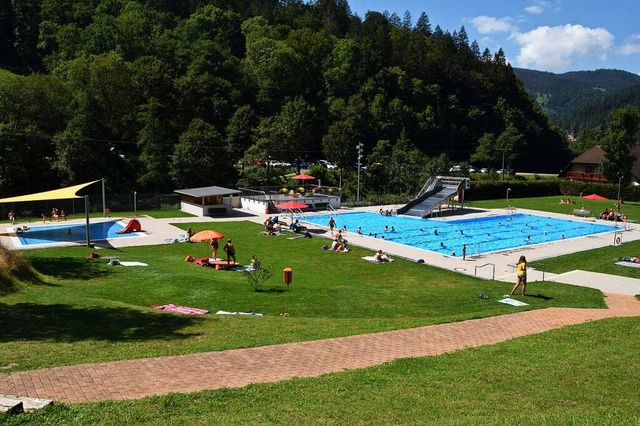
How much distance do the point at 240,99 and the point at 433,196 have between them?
45.7 meters

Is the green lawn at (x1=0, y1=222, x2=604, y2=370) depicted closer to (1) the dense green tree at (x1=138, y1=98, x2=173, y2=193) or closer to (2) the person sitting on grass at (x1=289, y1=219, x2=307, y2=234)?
(2) the person sitting on grass at (x1=289, y1=219, x2=307, y2=234)

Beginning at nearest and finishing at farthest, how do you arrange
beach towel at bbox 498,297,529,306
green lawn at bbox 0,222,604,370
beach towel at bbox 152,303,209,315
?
green lawn at bbox 0,222,604,370, beach towel at bbox 152,303,209,315, beach towel at bbox 498,297,529,306

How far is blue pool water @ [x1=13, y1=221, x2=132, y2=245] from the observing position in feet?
97.9

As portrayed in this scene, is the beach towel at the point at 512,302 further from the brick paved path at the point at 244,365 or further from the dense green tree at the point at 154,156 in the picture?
the dense green tree at the point at 154,156

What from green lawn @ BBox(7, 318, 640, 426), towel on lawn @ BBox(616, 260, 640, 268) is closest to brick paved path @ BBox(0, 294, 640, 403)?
green lawn @ BBox(7, 318, 640, 426)

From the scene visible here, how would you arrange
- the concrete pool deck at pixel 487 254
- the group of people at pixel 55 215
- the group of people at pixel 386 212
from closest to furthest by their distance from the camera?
the concrete pool deck at pixel 487 254, the group of people at pixel 55 215, the group of people at pixel 386 212

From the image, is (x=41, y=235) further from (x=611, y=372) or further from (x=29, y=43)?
(x=29, y=43)

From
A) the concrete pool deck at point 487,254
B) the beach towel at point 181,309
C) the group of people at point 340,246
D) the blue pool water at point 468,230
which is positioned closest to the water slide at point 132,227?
the concrete pool deck at point 487,254

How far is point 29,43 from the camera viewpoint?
96062 millimetres

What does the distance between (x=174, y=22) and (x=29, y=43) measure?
28617mm

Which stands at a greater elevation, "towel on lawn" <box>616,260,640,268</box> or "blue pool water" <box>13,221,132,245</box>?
"blue pool water" <box>13,221,132,245</box>

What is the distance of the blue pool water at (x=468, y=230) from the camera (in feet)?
107

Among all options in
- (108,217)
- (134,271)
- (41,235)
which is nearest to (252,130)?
(108,217)

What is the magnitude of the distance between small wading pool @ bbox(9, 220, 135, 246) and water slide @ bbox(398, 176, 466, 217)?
23.5m
